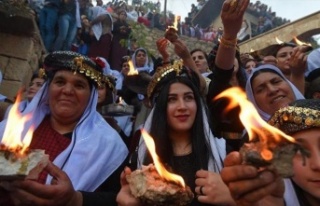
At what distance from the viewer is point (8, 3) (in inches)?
251

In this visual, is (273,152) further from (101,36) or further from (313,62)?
(101,36)

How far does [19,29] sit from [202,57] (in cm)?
361

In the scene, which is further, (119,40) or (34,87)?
(119,40)

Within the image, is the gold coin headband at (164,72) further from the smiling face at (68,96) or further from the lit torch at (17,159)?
the lit torch at (17,159)

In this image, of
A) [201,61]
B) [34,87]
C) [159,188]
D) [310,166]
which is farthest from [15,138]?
[201,61]

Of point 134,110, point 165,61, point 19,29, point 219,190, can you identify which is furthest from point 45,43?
point 219,190

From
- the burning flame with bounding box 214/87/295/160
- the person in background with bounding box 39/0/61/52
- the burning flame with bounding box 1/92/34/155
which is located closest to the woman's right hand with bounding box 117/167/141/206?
the burning flame with bounding box 1/92/34/155

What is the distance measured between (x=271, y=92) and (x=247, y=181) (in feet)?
7.28

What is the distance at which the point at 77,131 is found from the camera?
2922 mm

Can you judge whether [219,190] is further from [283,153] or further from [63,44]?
[63,44]

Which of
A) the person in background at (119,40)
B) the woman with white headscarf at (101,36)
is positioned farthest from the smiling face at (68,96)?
the person in background at (119,40)

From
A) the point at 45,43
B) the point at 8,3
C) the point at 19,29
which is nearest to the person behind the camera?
the point at 8,3

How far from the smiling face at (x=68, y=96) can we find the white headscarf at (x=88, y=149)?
95 millimetres

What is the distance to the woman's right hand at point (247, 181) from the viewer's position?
45.9 inches
